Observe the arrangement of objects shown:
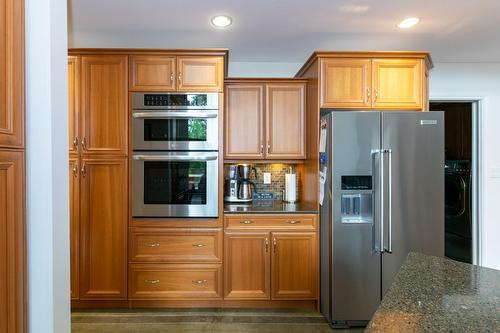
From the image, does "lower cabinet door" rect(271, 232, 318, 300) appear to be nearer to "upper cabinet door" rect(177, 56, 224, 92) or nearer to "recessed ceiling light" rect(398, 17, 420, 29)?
"upper cabinet door" rect(177, 56, 224, 92)

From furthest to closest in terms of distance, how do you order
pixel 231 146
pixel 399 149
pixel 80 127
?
pixel 231 146, pixel 80 127, pixel 399 149

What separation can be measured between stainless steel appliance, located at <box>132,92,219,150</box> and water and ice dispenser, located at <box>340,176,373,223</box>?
3.68ft

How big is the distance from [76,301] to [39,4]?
239 cm

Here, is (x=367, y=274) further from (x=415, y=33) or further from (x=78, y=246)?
(x=78, y=246)

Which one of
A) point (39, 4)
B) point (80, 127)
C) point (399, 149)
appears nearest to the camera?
point (39, 4)

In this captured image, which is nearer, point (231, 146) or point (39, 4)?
point (39, 4)

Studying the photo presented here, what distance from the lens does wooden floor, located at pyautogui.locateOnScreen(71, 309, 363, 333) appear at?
7.92 feet

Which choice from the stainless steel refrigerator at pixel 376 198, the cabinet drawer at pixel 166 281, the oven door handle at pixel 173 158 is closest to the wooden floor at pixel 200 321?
the cabinet drawer at pixel 166 281

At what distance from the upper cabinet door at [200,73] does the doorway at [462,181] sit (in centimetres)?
263

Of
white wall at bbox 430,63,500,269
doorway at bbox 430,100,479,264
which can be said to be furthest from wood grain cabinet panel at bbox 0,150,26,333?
doorway at bbox 430,100,479,264

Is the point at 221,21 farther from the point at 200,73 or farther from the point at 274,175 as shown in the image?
the point at 274,175

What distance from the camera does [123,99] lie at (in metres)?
2.60

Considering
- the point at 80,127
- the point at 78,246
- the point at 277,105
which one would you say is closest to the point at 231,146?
the point at 277,105

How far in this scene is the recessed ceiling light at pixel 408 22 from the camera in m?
2.44
